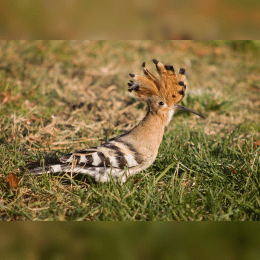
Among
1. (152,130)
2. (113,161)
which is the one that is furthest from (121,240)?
(152,130)

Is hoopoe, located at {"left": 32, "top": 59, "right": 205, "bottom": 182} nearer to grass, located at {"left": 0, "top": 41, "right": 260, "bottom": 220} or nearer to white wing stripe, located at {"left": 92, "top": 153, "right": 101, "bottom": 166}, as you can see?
white wing stripe, located at {"left": 92, "top": 153, "right": 101, "bottom": 166}

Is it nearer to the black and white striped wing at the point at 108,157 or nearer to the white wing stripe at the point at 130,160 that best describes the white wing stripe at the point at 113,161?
the black and white striped wing at the point at 108,157

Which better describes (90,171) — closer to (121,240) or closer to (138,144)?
(138,144)

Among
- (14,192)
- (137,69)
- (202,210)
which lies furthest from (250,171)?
(137,69)

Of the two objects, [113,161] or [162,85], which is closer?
[113,161]

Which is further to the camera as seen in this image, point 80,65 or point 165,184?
point 80,65

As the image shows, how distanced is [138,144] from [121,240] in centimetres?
161

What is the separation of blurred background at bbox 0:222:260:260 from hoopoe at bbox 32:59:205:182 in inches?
50.8

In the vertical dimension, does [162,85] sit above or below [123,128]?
above

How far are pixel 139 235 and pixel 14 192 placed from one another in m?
1.61

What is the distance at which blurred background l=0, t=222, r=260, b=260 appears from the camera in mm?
955

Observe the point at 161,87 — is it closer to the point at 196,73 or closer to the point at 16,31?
the point at 16,31

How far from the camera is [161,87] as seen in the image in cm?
261

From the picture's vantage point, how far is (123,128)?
3717 millimetres
